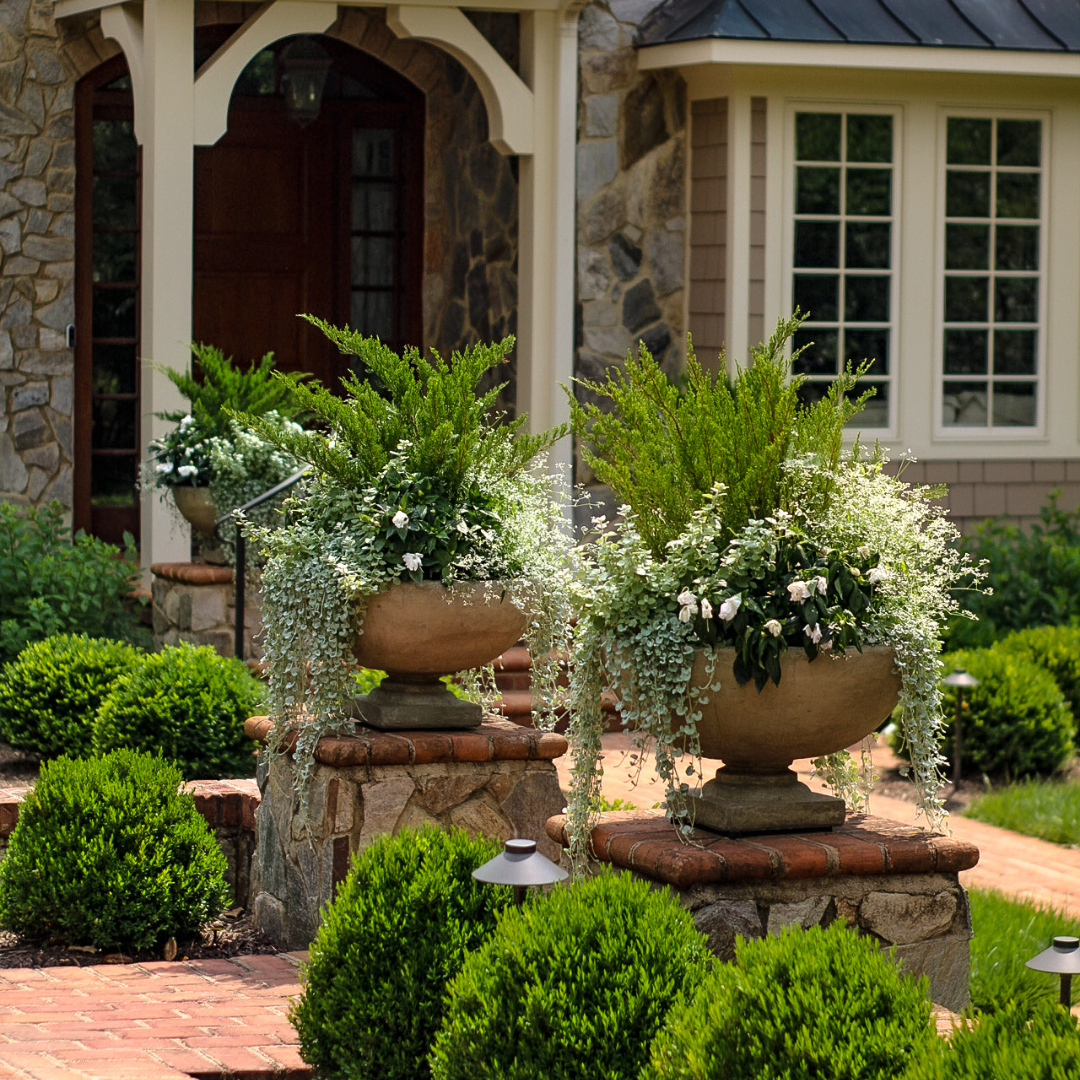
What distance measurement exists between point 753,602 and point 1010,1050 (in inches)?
50.0

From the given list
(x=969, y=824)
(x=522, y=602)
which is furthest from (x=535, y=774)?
(x=969, y=824)

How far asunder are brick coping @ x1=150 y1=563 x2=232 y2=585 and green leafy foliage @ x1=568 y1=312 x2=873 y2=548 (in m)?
4.13

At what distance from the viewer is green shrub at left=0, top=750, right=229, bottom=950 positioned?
4.75 meters

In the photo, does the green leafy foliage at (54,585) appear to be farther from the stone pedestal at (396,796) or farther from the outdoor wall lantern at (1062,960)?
the outdoor wall lantern at (1062,960)

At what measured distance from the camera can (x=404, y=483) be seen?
4.54 meters

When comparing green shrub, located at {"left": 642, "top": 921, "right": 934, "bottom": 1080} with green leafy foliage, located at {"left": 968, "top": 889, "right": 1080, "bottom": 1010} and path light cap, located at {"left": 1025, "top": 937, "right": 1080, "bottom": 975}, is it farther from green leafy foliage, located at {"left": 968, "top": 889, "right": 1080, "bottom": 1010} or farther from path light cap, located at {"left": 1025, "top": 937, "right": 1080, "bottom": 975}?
green leafy foliage, located at {"left": 968, "top": 889, "right": 1080, "bottom": 1010}

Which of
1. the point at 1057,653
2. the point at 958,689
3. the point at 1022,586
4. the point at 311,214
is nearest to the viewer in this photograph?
the point at 958,689

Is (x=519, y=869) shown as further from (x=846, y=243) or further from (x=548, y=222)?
(x=846, y=243)

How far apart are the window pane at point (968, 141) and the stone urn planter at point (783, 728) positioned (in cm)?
665

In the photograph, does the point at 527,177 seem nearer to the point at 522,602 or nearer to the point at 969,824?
the point at 969,824

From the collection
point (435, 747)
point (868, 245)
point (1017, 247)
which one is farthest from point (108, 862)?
point (1017, 247)

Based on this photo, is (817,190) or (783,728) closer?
(783,728)

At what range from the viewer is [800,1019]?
8.98 ft

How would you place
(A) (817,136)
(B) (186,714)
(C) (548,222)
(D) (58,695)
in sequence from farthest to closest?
(A) (817,136) < (C) (548,222) < (D) (58,695) < (B) (186,714)
